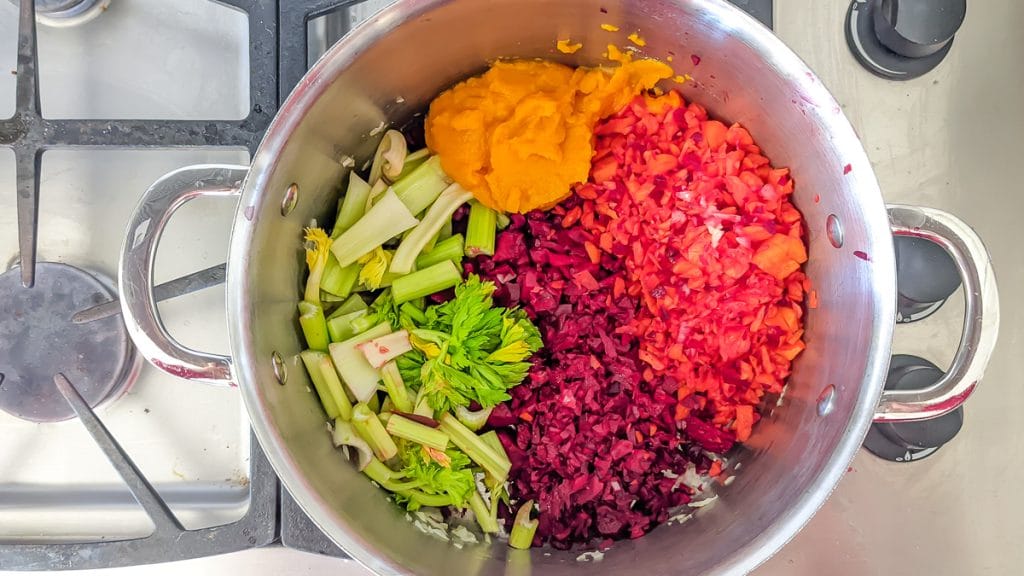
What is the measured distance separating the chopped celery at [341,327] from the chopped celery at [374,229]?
8 centimetres

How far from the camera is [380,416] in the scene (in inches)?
38.6

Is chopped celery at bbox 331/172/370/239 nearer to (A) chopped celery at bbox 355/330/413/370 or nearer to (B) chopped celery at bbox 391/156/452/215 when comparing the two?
(B) chopped celery at bbox 391/156/452/215

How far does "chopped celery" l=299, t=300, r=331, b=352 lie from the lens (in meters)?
0.95

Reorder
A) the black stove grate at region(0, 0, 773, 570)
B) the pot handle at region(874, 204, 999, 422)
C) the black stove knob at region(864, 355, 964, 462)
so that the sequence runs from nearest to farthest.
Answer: the pot handle at region(874, 204, 999, 422), the black stove grate at region(0, 0, 773, 570), the black stove knob at region(864, 355, 964, 462)

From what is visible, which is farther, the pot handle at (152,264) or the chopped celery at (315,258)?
the chopped celery at (315,258)

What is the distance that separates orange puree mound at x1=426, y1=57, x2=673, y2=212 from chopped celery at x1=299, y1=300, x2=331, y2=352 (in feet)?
0.91

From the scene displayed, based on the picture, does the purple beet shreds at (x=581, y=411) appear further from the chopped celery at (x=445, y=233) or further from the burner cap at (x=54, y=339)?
the burner cap at (x=54, y=339)

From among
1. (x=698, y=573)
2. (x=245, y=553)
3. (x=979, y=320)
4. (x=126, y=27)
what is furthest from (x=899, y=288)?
(x=126, y=27)

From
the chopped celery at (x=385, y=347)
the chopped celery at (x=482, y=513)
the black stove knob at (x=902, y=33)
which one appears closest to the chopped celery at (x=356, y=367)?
the chopped celery at (x=385, y=347)

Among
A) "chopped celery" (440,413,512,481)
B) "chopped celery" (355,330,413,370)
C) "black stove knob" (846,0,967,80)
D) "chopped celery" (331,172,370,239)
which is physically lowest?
"chopped celery" (440,413,512,481)

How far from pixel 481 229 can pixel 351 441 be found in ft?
1.18

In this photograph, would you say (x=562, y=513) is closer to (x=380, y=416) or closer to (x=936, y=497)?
(x=380, y=416)

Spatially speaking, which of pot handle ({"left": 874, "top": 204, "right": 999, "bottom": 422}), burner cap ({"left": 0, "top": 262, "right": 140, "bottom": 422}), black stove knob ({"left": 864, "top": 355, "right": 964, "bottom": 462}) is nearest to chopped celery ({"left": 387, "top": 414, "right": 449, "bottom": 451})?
burner cap ({"left": 0, "top": 262, "right": 140, "bottom": 422})

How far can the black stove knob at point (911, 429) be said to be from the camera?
1.04 metres
